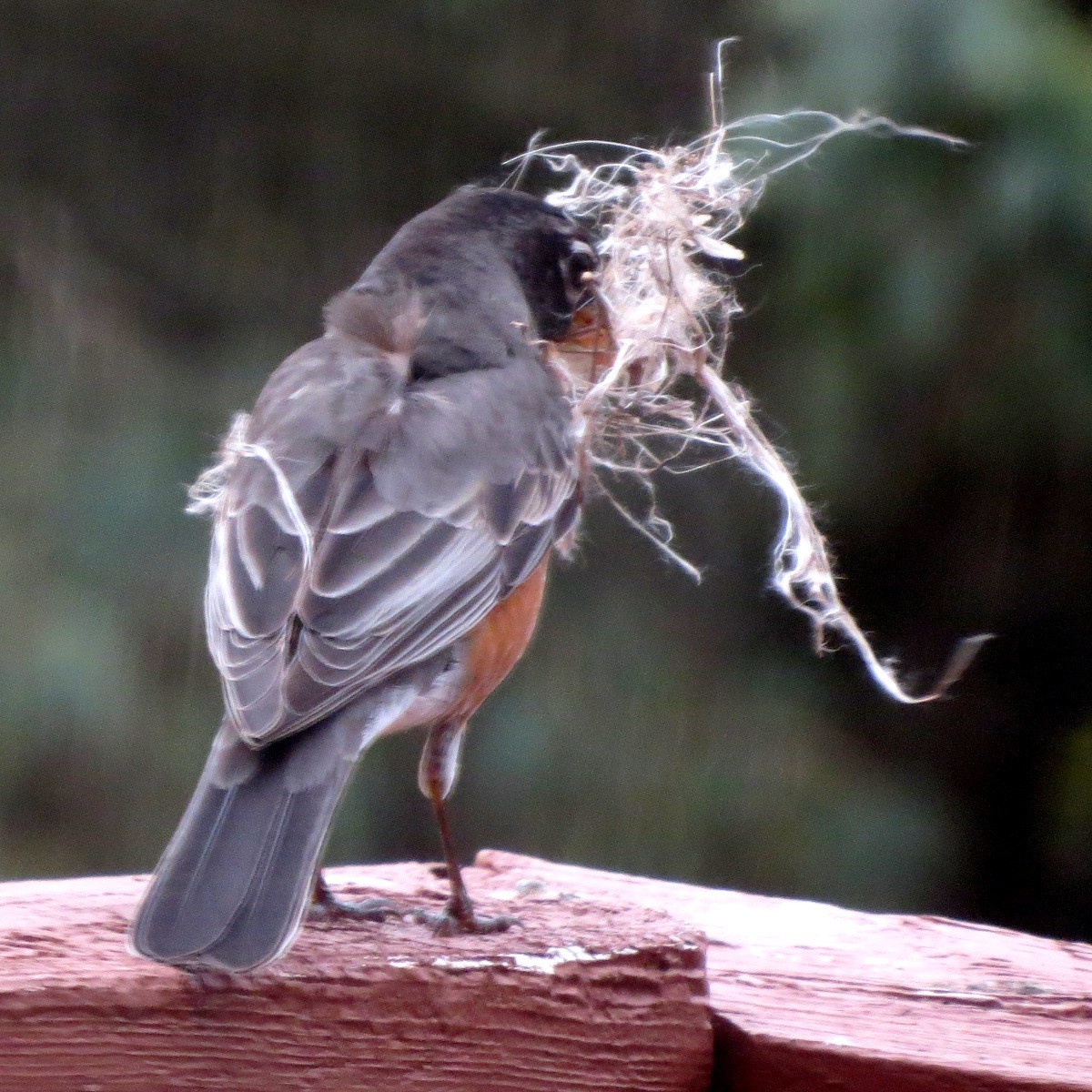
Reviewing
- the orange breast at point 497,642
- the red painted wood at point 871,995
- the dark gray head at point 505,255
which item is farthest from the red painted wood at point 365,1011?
the dark gray head at point 505,255

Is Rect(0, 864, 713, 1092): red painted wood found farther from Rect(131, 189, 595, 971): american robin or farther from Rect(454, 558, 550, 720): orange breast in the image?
Rect(454, 558, 550, 720): orange breast

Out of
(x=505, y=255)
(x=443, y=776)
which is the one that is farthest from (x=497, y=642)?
(x=505, y=255)

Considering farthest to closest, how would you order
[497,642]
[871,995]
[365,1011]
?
[497,642] → [871,995] → [365,1011]

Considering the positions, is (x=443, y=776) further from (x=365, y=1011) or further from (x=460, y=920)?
(x=365, y=1011)

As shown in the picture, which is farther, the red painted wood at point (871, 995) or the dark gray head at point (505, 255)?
the dark gray head at point (505, 255)

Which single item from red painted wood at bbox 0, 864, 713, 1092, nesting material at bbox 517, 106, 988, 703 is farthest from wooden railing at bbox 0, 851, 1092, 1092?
nesting material at bbox 517, 106, 988, 703

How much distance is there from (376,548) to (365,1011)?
0.80 m

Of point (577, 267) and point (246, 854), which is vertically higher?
point (577, 267)

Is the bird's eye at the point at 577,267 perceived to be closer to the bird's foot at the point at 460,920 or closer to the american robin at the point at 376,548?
the american robin at the point at 376,548

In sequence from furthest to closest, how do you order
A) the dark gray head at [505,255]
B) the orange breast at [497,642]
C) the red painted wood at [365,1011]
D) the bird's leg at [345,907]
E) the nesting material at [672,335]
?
the dark gray head at [505,255]
the orange breast at [497,642]
the nesting material at [672,335]
the bird's leg at [345,907]
the red painted wood at [365,1011]

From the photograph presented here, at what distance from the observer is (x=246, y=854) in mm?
2035

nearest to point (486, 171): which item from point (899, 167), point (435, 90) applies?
point (435, 90)

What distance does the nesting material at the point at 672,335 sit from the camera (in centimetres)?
258

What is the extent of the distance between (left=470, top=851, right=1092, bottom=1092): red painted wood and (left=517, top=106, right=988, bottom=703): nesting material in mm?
364
